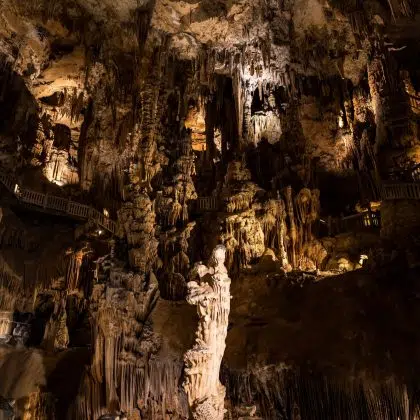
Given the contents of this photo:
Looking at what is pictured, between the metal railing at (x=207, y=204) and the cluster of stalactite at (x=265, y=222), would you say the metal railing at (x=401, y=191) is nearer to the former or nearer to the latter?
the cluster of stalactite at (x=265, y=222)

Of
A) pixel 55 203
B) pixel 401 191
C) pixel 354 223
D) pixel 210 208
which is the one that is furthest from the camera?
pixel 210 208

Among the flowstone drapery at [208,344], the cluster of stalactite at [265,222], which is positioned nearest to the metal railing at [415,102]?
the cluster of stalactite at [265,222]

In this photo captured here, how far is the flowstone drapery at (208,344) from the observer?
289 inches

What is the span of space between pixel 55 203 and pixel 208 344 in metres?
10.6

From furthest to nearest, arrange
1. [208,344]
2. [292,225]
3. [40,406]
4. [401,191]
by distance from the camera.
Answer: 1. [292,225]
2. [401,191]
3. [40,406]
4. [208,344]

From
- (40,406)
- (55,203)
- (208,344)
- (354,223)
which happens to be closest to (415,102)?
(354,223)

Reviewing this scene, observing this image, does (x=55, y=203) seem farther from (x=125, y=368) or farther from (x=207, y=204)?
(x=125, y=368)

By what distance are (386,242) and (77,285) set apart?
33.6ft

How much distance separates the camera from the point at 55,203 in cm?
1622

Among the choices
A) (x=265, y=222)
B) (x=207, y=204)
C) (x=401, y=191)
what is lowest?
(x=265, y=222)

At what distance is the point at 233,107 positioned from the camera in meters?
21.5

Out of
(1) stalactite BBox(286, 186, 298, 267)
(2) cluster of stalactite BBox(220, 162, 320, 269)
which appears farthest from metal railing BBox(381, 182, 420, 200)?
(1) stalactite BBox(286, 186, 298, 267)

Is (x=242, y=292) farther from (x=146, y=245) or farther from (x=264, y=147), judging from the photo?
(x=264, y=147)

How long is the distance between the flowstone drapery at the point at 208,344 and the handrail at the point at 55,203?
970 centimetres
